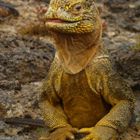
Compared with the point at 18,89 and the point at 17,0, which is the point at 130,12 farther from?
the point at 18,89

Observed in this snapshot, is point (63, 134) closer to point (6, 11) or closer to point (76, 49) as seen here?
point (76, 49)

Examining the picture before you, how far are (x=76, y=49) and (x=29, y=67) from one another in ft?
12.9

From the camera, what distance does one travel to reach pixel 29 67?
30.7 ft

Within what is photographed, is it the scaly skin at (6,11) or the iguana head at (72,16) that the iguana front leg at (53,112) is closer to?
the iguana head at (72,16)

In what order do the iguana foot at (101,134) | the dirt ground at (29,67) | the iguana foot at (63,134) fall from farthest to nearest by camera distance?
the dirt ground at (29,67)
the iguana foot at (63,134)
the iguana foot at (101,134)

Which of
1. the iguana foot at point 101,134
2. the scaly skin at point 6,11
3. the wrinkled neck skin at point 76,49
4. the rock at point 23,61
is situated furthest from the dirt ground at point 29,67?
the wrinkled neck skin at point 76,49

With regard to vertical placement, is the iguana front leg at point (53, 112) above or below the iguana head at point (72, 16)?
below

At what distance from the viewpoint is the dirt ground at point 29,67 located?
7.21m

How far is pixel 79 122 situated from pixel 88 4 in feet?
4.25

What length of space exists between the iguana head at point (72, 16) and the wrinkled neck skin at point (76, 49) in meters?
0.09

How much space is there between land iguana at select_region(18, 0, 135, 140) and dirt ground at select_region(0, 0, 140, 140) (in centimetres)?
36

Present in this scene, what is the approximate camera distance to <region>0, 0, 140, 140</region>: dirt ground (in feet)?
23.7

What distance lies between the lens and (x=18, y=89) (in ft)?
28.6

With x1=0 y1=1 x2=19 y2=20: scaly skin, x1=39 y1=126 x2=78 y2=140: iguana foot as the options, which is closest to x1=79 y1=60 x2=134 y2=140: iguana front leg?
x1=39 y1=126 x2=78 y2=140: iguana foot
